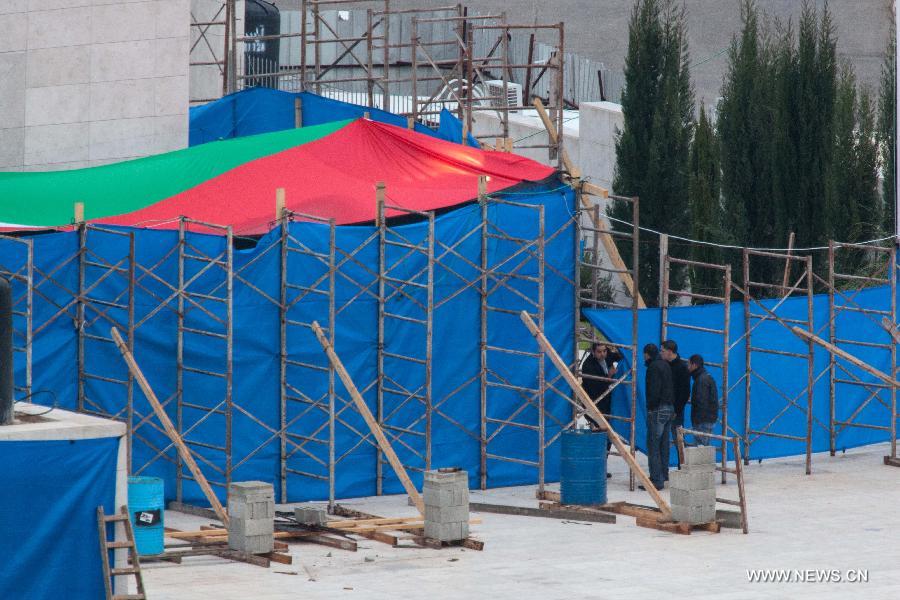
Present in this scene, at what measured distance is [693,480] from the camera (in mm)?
16656

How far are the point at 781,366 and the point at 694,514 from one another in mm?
5469

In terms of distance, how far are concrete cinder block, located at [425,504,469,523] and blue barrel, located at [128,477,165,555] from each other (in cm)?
281

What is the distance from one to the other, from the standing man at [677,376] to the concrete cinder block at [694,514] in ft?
8.59

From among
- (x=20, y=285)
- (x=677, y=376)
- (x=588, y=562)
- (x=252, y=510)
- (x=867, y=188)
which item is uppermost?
(x=867, y=188)

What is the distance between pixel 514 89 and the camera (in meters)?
38.8

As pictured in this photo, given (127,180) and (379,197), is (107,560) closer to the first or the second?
(379,197)

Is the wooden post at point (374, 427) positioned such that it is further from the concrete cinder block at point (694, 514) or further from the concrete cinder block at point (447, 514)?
the concrete cinder block at point (694, 514)

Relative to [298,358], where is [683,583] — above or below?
below

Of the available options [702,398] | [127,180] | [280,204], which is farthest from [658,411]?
[127,180]

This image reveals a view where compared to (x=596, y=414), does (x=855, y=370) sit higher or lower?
higher

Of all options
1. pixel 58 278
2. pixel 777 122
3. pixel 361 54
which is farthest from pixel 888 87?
pixel 58 278

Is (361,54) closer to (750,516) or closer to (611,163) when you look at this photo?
(611,163)

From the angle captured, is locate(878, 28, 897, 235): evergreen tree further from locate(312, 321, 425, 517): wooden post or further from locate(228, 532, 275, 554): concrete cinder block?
locate(228, 532, 275, 554): concrete cinder block

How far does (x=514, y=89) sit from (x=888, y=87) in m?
9.22
